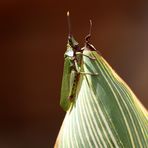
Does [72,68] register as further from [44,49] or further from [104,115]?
[44,49]

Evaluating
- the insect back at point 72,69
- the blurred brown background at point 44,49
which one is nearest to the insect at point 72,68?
the insect back at point 72,69

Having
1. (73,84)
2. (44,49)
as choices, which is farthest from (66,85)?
(44,49)

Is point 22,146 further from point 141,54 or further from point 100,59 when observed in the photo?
point 100,59

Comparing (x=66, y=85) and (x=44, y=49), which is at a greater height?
(x=44, y=49)

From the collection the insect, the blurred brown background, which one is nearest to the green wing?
the insect

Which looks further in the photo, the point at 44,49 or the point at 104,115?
the point at 44,49

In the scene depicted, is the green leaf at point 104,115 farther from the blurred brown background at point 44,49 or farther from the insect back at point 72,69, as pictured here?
the blurred brown background at point 44,49
